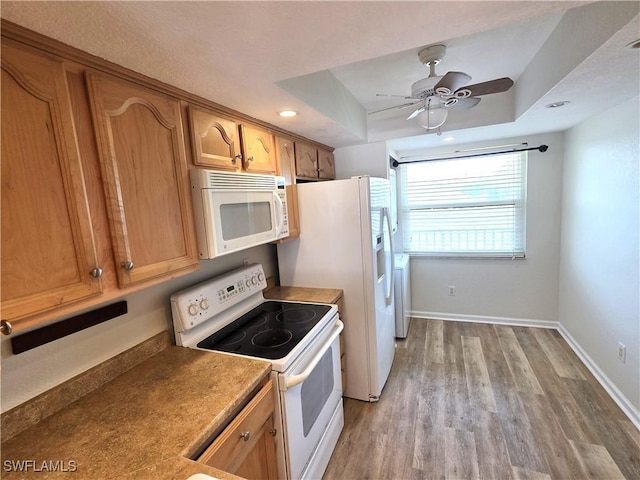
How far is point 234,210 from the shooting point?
61.9 inches

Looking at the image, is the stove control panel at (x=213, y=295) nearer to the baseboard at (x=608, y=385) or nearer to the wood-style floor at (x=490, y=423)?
the wood-style floor at (x=490, y=423)

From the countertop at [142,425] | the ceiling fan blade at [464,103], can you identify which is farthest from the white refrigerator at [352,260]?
the countertop at [142,425]

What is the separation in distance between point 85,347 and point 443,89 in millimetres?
2122

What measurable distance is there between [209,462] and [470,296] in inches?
139

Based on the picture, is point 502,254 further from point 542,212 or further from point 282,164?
point 282,164

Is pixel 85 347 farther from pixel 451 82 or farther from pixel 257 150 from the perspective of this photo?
pixel 451 82

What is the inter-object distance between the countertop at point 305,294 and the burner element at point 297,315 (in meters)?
0.16

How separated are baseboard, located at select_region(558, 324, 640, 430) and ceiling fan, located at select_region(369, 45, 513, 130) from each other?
233 centimetres

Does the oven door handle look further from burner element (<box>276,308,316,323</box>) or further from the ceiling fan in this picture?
the ceiling fan

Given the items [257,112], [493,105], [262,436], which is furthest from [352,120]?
[262,436]

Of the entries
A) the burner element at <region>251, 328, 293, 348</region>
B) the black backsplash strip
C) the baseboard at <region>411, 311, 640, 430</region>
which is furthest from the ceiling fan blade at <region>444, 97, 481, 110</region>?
the baseboard at <region>411, 311, 640, 430</region>

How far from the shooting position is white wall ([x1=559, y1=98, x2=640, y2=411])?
2.04 meters

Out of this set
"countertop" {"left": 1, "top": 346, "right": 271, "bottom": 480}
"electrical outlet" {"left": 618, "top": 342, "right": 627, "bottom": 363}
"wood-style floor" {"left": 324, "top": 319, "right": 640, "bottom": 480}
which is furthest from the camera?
"electrical outlet" {"left": 618, "top": 342, "right": 627, "bottom": 363}

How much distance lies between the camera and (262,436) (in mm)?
1330
